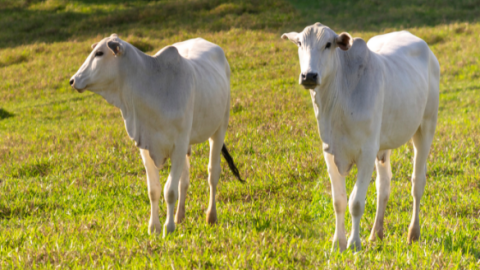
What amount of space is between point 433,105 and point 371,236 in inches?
58.8

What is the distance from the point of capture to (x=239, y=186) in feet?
20.0

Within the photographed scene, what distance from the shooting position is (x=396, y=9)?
854 inches

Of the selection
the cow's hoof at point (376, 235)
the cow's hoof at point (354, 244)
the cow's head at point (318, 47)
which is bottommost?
the cow's hoof at point (376, 235)

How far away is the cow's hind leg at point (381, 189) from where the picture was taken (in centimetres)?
466

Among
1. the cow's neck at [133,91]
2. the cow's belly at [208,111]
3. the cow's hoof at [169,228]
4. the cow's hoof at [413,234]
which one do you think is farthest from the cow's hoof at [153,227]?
the cow's hoof at [413,234]

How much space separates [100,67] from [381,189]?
2930 millimetres

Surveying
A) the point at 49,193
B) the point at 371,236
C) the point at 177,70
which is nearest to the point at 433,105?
the point at 371,236

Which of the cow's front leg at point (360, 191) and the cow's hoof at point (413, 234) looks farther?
the cow's hoof at point (413, 234)

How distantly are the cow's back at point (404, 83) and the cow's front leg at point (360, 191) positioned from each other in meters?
A: 0.47

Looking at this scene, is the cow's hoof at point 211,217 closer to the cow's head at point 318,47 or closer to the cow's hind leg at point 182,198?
the cow's hind leg at point 182,198

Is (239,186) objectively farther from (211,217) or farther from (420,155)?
(420,155)

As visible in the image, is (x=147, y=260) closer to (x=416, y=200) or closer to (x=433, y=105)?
(x=416, y=200)

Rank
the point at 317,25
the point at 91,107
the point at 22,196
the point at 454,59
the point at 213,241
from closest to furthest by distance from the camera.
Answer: the point at 317,25 < the point at 213,241 < the point at 22,196 < the point at 91,107 < the point at 454,59

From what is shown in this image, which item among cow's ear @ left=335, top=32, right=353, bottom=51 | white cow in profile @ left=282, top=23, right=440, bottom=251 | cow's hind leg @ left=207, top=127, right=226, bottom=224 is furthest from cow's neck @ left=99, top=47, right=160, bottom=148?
cow's ear @ left=335, top=32, right=353, bottom=51
